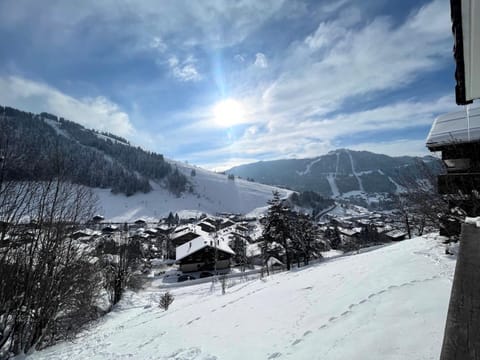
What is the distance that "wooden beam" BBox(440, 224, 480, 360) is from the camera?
90 centimetres

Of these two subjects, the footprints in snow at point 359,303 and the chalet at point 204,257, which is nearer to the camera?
the footprints in snow at point 359,303

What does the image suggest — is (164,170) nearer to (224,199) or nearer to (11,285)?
(224,199)

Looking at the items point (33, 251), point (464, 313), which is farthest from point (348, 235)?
point (464, 313)

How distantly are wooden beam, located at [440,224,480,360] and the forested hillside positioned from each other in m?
7.31

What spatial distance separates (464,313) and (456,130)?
4909mm

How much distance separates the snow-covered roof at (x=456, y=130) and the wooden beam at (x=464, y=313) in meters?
3.85

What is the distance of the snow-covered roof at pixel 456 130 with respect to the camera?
14.0 feet

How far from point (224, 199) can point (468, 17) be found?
525 feet

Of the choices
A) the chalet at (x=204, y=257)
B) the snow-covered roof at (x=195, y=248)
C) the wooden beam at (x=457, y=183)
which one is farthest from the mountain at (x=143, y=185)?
the wooden beam at (x=457, y=183)

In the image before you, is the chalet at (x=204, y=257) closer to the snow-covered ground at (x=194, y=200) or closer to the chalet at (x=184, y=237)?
the chalet at (x=184, y=237)

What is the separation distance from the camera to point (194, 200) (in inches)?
5832

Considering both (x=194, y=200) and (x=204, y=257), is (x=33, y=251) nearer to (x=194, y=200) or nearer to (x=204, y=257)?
(x=204, y=257)

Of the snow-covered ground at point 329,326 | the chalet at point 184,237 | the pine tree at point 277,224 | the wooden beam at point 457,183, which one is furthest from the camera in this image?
the chalet at point 184,237

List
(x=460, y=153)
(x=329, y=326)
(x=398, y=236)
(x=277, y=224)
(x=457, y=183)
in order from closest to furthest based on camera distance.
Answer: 1. (x=329, y=326)
2. (x=460, y=153)
3. (x=457, y=183)
4. (x=277, y=224)
5. (x=398, y=236)
